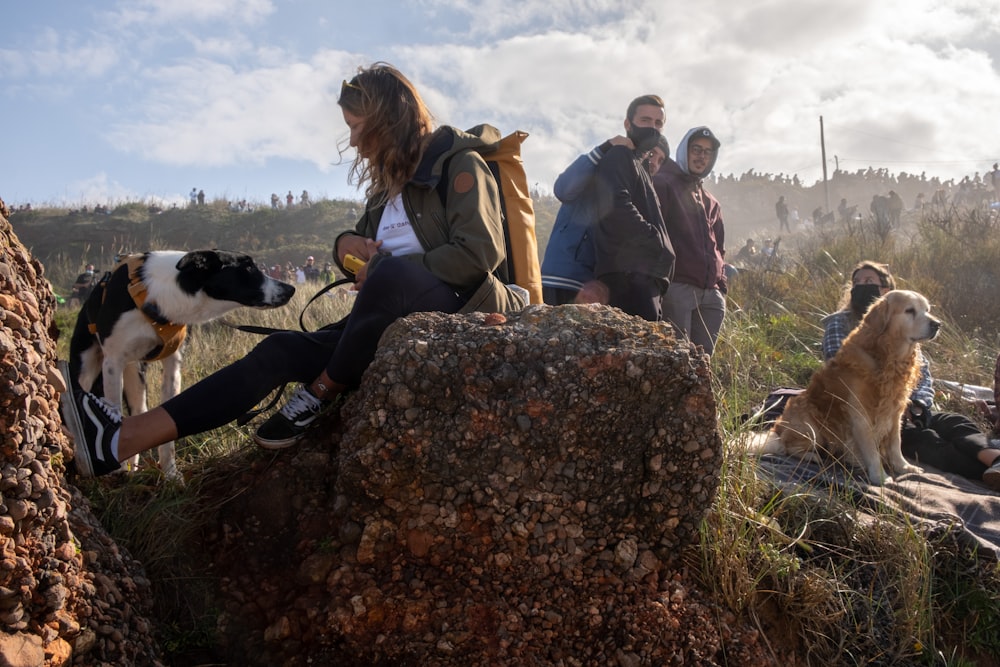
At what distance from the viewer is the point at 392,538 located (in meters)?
2.10

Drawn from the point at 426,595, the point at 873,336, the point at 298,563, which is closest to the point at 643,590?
the point at 426,595

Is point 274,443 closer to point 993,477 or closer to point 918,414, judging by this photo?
point 993,477

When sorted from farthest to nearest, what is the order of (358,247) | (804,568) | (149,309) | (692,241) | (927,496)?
(692,241), (927,496), (149,309), (358,247), (804,568)

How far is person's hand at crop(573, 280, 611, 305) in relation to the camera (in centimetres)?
425

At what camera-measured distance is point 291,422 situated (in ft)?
8.29

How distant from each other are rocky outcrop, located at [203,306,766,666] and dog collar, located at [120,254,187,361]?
1.72m

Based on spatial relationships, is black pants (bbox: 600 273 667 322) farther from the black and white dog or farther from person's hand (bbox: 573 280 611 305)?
the black and white dog

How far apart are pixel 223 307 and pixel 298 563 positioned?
1.95 m

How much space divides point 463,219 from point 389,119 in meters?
0.53

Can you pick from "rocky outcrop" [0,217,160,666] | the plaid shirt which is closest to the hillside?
the plaid shirt

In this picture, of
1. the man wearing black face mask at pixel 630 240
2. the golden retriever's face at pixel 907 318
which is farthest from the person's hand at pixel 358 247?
the golden retriever's face at pixel 907 318

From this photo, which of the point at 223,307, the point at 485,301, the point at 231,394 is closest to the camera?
the point at 231,394

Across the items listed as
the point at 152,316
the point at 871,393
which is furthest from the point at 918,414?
the point at 152,316

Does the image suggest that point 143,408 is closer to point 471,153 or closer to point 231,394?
point 231,394
